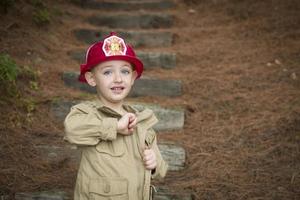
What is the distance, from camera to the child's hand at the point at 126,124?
2.30 metres

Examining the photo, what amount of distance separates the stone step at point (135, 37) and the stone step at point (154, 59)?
2.33ft

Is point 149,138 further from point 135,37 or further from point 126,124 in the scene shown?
point 135,37

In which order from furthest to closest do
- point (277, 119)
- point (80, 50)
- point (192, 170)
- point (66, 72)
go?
point (80, 50), point (66, 72), point (277, 119), point (192, 170)

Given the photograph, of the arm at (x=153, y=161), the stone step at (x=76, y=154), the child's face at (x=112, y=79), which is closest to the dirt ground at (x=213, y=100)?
the stone step at (x=76, y=154)

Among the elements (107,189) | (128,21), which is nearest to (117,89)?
(107,189)

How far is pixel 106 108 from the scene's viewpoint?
7.98 feet

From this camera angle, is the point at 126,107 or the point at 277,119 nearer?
the point at 126,107

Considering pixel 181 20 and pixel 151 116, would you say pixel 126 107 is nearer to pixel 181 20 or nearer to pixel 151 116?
pixel 151 116

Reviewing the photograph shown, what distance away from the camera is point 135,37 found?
634cm

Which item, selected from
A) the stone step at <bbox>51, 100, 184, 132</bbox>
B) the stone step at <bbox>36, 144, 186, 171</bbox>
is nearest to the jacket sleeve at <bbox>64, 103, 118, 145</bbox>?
the stone step at <bbox>36, 144, 186, 171</bbox>

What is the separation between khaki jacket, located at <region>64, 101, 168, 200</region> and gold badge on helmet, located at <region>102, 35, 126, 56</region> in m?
0.33

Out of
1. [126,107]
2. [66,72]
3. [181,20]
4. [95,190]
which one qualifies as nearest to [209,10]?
[181,20]

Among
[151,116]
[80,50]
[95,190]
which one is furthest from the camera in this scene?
[80,50]

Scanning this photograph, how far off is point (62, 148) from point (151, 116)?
4.41 ft
